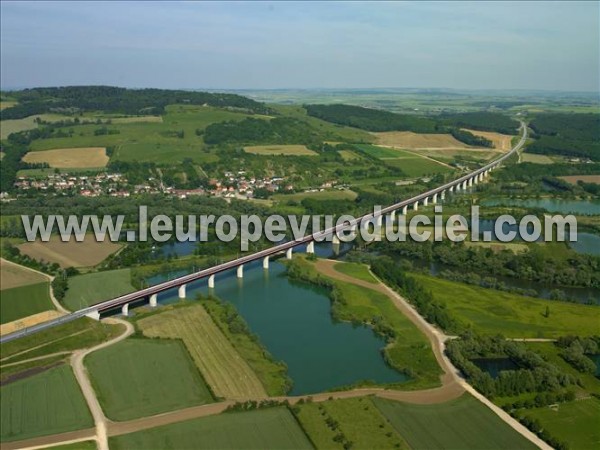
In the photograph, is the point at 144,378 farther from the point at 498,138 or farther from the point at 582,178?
the point at 498,138

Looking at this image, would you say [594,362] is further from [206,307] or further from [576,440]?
[206,307]

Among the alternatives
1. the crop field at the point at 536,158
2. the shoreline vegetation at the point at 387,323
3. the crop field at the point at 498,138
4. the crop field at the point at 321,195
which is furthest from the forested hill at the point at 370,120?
the shoreline vegetation at the point at 387,323

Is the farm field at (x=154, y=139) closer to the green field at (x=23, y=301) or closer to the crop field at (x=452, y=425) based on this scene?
the green field at (x=23, y=301)

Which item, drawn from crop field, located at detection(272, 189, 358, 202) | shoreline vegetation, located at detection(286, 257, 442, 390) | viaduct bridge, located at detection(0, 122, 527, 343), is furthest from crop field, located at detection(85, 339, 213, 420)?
crop field, located at detection(272, 189, 358, 202)

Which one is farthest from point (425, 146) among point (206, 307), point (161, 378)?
point (161, 378)

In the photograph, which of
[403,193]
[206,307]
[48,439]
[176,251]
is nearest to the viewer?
[48,439]

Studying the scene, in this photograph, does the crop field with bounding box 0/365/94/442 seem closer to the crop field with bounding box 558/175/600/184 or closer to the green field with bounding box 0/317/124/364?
the green field with bounding box 0/317/124/364
